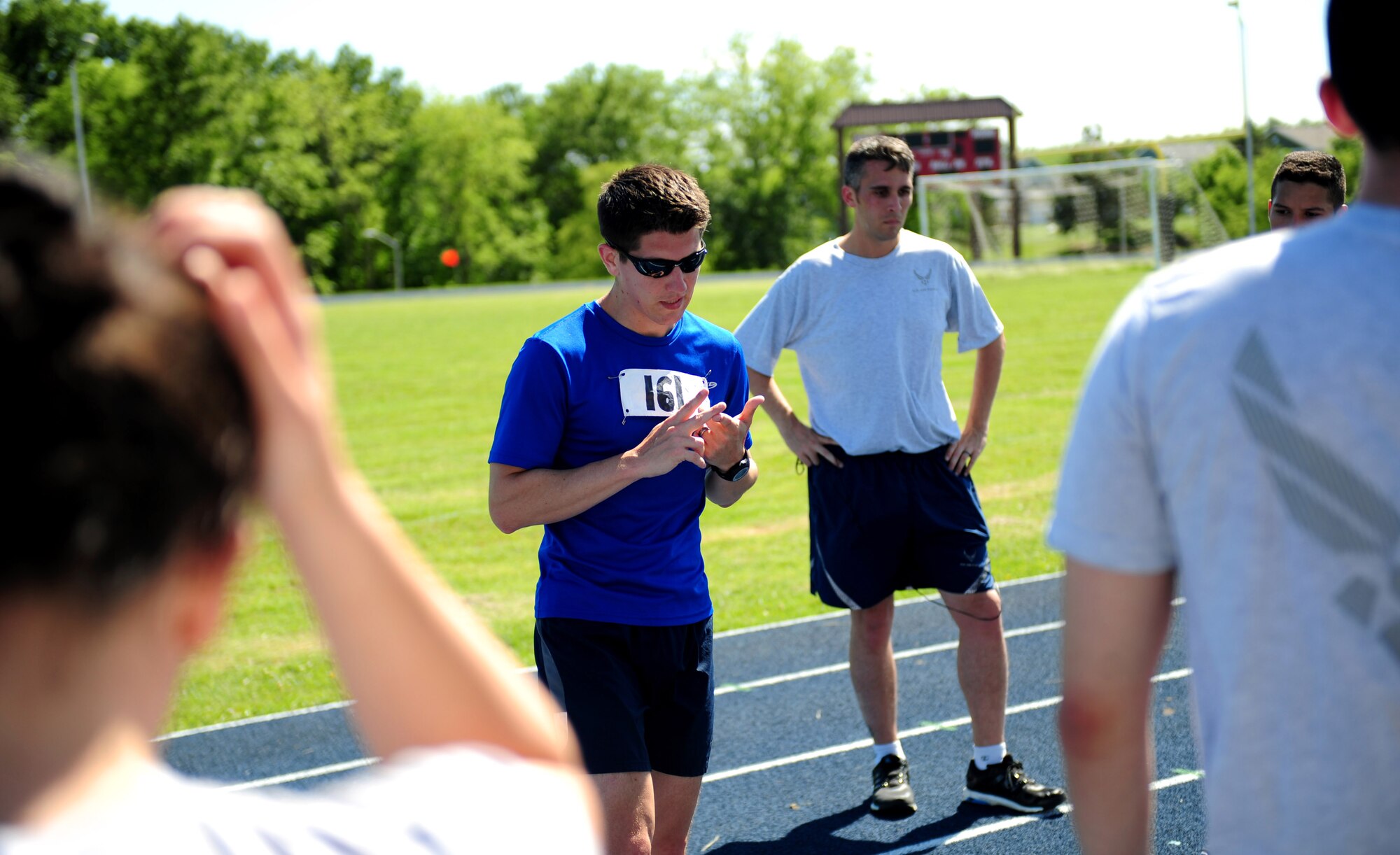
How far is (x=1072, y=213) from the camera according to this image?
43375 mm

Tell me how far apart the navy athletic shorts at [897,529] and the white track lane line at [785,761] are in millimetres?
743

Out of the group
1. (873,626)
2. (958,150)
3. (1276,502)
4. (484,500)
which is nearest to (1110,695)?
(1276,502)

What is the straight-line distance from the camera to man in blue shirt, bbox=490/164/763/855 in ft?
11.5

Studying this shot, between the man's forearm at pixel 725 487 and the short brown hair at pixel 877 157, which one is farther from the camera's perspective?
the short brown hair at pixel 877 157

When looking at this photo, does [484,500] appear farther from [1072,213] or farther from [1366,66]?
[1072,213]

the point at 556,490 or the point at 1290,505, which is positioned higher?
the point at 1290,505

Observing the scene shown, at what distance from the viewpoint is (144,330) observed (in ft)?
2.68

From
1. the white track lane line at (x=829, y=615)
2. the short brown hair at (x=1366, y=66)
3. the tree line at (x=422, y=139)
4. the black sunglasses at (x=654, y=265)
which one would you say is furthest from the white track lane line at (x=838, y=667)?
the tree line at (x=422, y=139)

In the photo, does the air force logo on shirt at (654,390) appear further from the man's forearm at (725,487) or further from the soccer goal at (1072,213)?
the soccer goal at (1072,213)

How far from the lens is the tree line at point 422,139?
2667 inches

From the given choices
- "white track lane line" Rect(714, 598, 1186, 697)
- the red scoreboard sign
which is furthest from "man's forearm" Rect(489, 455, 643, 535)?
the red scoreboard sign

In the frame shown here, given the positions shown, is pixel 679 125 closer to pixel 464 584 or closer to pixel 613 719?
pixel 464 584

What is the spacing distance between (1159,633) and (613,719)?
2119mm

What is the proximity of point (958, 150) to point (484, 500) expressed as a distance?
138 ft
